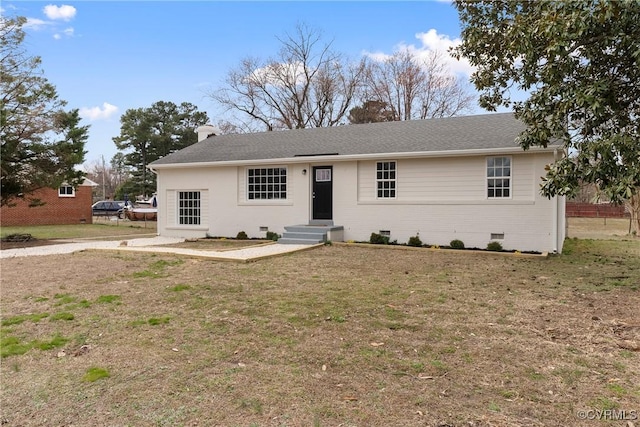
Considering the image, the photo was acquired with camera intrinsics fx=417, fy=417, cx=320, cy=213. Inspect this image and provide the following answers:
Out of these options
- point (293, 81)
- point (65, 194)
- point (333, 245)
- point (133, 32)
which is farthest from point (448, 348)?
point (293, 81)

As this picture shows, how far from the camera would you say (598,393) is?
313 centimetres

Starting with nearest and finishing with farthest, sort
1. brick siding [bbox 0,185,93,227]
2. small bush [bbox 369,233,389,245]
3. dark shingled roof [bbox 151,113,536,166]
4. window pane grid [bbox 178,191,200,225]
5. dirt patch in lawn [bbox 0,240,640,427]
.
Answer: dirt patch in lawn [bbox 0,240,640,427], dark shingled roof [bbox 151,113,536,166], small bush [bbox 369,233,389,245], window pane grid [bbox 178,191,200,225], brick siding [bbox 0,185,93,227]

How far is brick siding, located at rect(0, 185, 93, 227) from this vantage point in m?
24.9

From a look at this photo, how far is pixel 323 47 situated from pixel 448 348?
3124 centimetres

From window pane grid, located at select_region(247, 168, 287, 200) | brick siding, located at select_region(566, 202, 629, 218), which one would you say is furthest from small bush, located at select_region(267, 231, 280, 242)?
brick siding, located at select_region(566, 202, 629, 218)

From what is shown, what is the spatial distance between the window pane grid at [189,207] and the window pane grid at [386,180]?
7.13 metres

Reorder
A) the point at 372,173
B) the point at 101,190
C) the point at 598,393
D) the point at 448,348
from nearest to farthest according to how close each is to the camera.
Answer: the point at 598,393
the point at 448,348
the point at 372,173
the point at 101,190

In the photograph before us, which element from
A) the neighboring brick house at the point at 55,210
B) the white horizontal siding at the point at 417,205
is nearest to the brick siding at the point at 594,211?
the white horizontal siding at the point at 417,205

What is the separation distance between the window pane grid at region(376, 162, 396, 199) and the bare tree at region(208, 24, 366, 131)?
20.1 meters

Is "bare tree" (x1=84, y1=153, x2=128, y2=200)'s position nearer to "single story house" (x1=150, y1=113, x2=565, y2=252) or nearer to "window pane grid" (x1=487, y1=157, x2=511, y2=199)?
"single story house" (x1=150, y1=113, x2=565, y2=252)

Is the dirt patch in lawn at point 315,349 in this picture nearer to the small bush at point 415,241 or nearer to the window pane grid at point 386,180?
the small bush at point 415,241

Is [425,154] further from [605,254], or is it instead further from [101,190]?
[101,190]

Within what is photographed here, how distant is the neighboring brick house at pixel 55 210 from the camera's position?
25031 mm

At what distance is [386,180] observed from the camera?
13.4 metres
